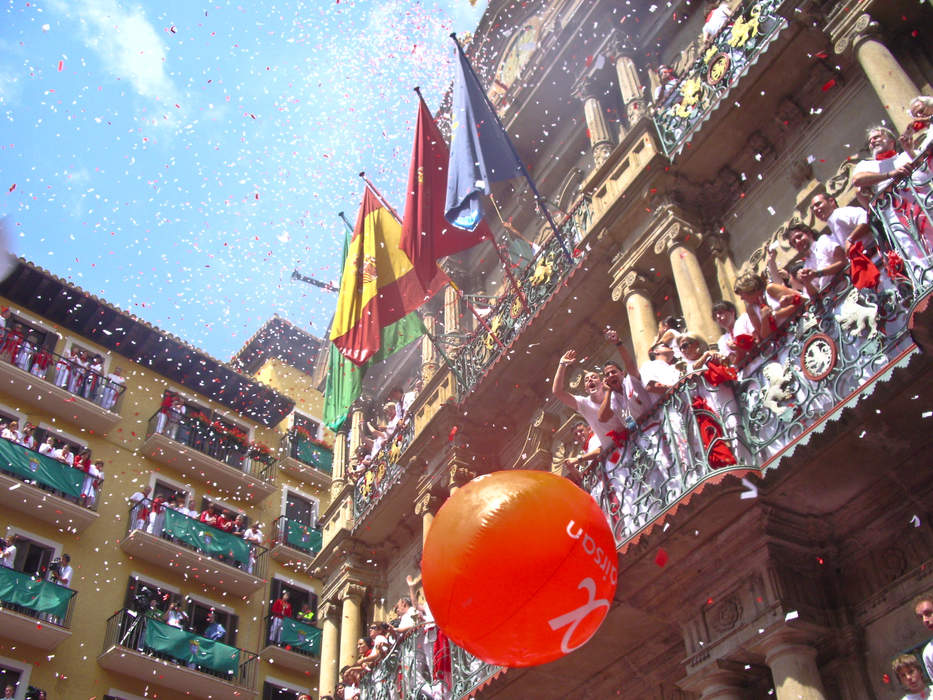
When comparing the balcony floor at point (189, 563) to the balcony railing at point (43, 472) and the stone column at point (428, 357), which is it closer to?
the balcony railing at point (43, 472)

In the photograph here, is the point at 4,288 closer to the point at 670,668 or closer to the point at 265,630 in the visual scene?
the point at 265,630

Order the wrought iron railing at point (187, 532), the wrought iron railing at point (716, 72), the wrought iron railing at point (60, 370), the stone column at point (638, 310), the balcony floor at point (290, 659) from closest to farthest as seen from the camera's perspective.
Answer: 1. the wrought iron railing at point (716, 72)
2. the stone column at point (638, 310)
3. the wrought iron railing at point (187, 532)
4. the wrought iron railing at point (60, 370)
5. the balcony floor at point (290, 659)

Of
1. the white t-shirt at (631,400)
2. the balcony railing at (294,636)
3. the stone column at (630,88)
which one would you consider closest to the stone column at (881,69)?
the white t-shirt at (631,400)

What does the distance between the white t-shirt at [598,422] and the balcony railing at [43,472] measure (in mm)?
15895

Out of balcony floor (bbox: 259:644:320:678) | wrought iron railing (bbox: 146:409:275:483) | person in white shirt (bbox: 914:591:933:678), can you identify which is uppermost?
wrought iron railing (bbox: 146:409:275:483)

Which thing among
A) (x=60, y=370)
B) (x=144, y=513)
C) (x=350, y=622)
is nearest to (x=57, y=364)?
(x=60, y=370)

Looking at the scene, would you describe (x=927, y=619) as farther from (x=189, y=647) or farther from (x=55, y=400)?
(x=55, y=400)

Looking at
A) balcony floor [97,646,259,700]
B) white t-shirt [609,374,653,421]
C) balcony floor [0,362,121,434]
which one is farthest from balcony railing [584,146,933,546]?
balcony floor [0,362,121,434]

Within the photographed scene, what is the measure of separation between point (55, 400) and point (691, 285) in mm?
17848

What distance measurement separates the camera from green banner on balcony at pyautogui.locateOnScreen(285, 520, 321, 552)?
85.1 feet

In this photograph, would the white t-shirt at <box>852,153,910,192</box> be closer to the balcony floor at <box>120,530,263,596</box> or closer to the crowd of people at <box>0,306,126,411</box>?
the balcony floor at <box>120,530,263,596</box>

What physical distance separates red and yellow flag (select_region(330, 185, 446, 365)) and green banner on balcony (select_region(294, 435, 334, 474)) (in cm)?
1413

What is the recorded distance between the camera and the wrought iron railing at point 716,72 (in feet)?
33.4

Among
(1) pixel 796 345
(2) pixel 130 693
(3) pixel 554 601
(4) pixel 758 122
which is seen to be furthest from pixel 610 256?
(2) pixel 130 693
